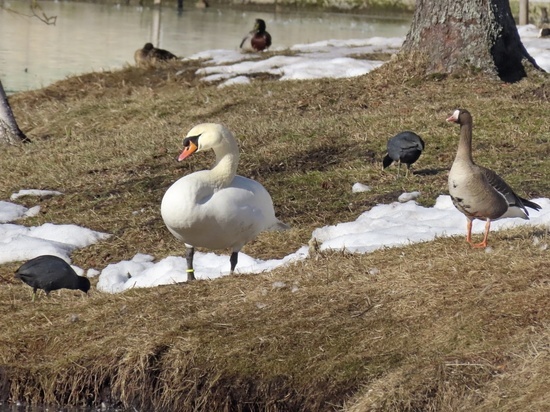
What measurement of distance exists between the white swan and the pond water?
10.6 m

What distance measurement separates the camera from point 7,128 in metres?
14.8

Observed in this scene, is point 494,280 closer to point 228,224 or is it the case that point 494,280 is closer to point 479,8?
point 228,224

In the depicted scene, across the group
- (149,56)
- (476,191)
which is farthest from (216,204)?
(149,56)

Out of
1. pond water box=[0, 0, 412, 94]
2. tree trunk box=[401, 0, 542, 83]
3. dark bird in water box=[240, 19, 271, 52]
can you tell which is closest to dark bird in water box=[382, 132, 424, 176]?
tree trunk box=[401, 0, 542, 83]

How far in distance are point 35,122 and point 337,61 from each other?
5136 millimetres

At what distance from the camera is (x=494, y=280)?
6.54m

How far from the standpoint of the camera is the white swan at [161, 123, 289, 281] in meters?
7.30

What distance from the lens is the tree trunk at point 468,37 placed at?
45.8 ft

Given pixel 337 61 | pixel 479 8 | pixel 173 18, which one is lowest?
pixel 173 18

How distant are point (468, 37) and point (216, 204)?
300 inches

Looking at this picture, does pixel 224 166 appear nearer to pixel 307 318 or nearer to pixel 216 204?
pixel 216 204

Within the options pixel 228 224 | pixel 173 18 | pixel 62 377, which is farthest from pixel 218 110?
pixel 173 18

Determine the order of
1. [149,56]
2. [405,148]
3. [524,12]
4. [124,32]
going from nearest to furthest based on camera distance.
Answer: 1. [405,148]
2. [149,56]
3. [524,12]
4. [124,32]

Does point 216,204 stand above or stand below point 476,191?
below
